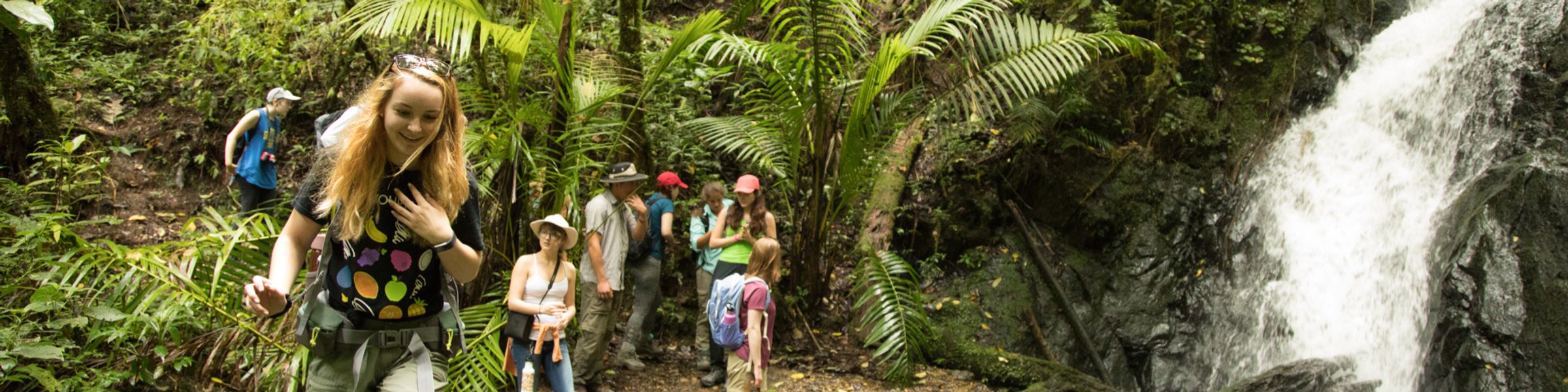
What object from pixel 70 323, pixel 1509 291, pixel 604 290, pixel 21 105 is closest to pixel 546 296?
pixel 604 290

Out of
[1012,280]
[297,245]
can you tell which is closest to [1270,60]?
[1012,280]

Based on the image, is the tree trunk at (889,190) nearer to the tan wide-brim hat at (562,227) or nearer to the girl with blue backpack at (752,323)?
the girl with blue backpack at (752,323)

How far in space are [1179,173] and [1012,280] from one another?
2.16 m

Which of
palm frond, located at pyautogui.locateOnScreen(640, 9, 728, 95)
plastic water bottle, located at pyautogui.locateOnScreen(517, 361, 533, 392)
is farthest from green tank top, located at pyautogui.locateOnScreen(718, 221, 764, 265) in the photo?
plastic water bottle, located at pyautogui.locateOnScreen(517, 361, 533, 392)

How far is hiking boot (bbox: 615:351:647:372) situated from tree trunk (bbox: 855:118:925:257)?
2.09 metres

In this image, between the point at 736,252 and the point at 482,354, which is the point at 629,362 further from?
the point at 482,354

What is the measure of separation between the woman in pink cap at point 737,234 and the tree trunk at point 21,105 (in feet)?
16.6

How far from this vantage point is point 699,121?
Answer: 703 centimetres

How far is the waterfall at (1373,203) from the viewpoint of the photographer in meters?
8.06

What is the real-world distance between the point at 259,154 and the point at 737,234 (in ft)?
11.3

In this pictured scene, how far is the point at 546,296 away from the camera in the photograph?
462 centimetres

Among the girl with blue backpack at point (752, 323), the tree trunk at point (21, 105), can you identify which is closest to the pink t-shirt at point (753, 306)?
the girl with blue backpack at point (752, 323)

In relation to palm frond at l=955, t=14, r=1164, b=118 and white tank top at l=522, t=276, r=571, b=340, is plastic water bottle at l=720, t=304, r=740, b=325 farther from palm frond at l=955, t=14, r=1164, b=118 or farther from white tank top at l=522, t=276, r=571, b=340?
palm frond at l=955, t=14, r=1164, b=118

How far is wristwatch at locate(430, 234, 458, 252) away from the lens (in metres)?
2.27
